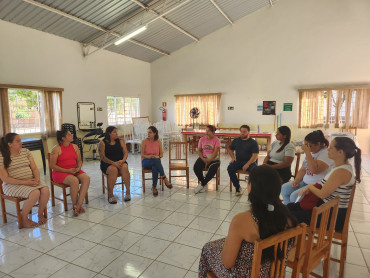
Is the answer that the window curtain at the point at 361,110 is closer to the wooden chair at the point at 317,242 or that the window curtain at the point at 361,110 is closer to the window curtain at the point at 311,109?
the window curtain at the point at 311,109

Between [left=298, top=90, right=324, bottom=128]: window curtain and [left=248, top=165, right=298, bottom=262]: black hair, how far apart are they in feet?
24.4

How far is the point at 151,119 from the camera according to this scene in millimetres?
10273

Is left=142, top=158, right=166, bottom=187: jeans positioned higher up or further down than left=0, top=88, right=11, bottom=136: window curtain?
further down

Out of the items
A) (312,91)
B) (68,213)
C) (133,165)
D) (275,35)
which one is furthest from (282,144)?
(275,35)

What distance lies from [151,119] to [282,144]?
7.47 metres

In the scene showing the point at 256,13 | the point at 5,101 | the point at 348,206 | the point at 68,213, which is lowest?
the point at 68,213

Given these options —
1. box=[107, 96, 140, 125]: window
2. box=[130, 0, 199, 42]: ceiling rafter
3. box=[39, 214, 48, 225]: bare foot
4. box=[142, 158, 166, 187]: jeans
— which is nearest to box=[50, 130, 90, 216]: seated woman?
box=[39, 214, 48, 225]: bare foot

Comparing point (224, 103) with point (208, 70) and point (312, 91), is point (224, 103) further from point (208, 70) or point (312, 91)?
point (312, 91)

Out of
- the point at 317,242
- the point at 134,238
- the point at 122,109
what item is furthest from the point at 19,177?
the point at 122,109

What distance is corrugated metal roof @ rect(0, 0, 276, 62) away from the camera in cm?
532

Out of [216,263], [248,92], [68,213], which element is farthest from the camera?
[248,92]

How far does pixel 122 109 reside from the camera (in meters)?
8.83

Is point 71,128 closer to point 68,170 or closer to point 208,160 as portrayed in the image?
point 68,170

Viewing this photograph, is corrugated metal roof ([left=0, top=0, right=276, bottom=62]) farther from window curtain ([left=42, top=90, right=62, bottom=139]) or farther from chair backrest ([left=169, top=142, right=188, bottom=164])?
chair backrest ([left=169, top=142, right=188, bottom=164])
